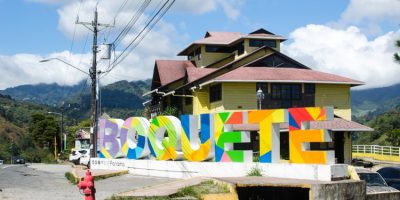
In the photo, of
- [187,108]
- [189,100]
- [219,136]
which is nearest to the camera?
[219,136]

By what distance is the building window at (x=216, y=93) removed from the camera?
39.3 m

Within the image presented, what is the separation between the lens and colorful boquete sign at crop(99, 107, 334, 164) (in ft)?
65.6

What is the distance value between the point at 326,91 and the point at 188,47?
13809 millimetres

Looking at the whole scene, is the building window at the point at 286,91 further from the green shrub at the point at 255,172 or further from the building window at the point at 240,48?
the green shrub at the point at 255,172

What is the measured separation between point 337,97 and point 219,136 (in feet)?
68.4

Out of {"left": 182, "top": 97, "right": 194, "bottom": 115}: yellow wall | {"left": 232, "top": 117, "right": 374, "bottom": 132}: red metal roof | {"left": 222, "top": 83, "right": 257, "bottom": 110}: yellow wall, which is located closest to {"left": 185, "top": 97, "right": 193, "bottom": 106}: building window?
{"left": 182, "top": 97, "right": 194, "bottom": 115}: yellow wall

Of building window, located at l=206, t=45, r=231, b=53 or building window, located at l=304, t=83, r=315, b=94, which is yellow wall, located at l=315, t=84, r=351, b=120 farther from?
building window, located at l=206, t=45, r=231, b=53

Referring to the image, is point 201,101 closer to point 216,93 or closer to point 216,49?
point 216,93

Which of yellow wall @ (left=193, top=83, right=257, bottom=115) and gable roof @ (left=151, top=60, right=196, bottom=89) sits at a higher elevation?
gable roof @ (left=151, top=60, right=196, bottom=89)

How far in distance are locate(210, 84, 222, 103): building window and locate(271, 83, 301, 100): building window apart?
12.3 feet

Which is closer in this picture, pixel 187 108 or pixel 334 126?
pixel 334 126

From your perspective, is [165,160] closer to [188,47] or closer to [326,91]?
[326,91]

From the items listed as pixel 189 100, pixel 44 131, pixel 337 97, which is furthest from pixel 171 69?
pixel 44 131

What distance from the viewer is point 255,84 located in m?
39.2
